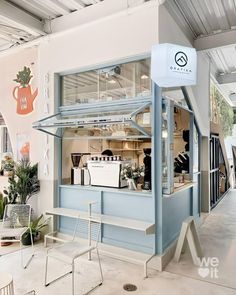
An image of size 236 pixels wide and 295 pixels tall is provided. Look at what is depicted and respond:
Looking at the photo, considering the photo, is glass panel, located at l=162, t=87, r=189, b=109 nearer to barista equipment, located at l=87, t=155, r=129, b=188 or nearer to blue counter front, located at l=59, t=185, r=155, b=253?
barista equipment, located at l=87, t=155, r=129, b=188

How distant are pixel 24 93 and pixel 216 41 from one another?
3.83 metres

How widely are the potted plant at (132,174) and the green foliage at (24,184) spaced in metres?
1.66

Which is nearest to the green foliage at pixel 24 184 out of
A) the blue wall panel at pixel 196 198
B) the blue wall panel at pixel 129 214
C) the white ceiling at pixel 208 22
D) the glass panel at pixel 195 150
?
the blue wall panel at pixel 129 214

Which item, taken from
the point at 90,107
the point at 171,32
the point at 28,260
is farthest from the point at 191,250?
the point at 171,32

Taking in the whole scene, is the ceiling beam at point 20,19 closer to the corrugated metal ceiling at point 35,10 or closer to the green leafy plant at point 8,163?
the corrugated metal ceiling at point 35,10

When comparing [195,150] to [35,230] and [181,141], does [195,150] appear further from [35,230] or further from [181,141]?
[35,230]

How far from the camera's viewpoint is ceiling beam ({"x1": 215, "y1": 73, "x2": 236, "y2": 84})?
7763 millimetres

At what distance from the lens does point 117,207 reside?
383 cm

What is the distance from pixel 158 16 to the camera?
3436 millimetres

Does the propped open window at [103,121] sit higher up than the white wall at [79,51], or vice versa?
the white wall at [79,51]

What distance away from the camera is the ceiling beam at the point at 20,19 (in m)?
3.85

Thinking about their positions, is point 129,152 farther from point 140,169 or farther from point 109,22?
point 109,22

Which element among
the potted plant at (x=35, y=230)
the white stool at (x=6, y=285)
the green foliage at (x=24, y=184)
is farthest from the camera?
the green foliage at (x=24, y=184)

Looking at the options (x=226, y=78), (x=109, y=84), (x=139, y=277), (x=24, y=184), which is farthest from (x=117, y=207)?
(x=226, y=78)
